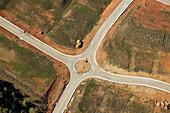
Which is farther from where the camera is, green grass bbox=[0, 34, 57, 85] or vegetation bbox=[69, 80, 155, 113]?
green grass bbox=[0, 34, 57, 85]

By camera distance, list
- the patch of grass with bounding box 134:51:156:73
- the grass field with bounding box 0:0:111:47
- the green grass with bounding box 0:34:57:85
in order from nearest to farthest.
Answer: the green grass with bounding box 0:34:57:85 → the patch of grass with bounding box 134:51:156:73 → the grass field with bounding box 0:0:111:47

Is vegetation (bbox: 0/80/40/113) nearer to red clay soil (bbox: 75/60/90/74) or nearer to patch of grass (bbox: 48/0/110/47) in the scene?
red clay soil (bbox: 75/60/90/74)

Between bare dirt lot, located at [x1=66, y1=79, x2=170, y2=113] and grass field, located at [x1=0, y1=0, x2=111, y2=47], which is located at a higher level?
grass field, located at [x1=0, y1=0, x2=111, y2=47]

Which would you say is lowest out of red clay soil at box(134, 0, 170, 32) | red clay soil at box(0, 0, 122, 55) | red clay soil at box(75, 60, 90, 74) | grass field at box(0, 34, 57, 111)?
grass field at box(0, 34, 57, 111)

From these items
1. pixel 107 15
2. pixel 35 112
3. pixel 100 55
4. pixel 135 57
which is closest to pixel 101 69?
pixel 100 55

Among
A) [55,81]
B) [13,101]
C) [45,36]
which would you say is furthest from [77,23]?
[13,101]

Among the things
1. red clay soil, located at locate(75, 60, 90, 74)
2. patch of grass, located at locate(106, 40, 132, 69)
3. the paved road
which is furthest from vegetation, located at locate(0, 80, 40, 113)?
patch of grass, located at locate(106, 40, 132, 69)

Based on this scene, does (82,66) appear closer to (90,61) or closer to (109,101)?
(90,61)
